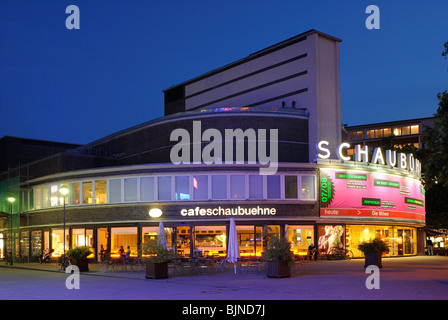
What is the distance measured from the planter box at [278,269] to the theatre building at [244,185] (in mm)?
11668

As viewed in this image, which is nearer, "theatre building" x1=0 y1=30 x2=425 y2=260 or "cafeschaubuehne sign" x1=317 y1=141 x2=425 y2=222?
"theatre building" x1=0 y1=30 x2=425 y2=260

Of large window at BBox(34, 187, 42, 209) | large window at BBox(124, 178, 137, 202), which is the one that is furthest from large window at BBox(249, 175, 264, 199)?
large window at BBox(34, 187, 42, 209)

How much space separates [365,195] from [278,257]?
19108mm

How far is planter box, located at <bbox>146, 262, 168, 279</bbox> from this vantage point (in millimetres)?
24828

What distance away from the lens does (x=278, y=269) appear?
2411 cm

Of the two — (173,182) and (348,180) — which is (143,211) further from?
(348,180)

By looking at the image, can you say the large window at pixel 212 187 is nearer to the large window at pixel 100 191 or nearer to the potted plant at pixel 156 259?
the large window at pixel 100 191

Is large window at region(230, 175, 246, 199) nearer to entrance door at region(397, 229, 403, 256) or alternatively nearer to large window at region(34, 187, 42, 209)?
entrance door at region(397, 229, 403, 256)

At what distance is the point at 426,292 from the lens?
17750 mm

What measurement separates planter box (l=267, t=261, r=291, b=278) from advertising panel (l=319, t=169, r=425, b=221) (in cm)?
1530

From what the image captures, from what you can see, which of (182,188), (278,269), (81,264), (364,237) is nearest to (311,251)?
(364,237)

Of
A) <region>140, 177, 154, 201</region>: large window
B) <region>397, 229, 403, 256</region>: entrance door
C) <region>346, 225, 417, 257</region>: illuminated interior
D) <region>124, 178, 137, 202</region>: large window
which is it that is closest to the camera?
<region>140, 177, 154, 201</region>: large window

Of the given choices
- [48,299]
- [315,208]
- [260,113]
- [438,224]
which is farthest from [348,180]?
[48,299]
